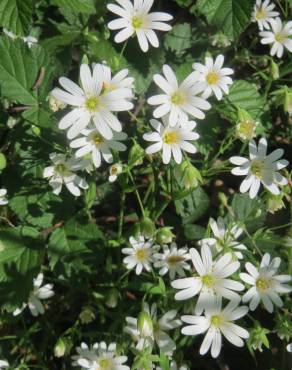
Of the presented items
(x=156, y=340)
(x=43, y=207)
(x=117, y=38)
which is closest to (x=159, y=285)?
(x=156, y=340)

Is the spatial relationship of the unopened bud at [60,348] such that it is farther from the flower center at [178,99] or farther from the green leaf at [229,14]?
the green leaf at [229,14]

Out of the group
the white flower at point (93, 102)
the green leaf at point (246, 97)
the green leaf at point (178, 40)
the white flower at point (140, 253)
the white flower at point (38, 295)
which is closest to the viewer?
the white flower at point (93, 102)

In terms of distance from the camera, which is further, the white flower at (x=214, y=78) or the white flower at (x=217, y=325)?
the white flower at (x=214, y=78)

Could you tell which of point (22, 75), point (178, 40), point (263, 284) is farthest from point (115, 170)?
point (178, 40)

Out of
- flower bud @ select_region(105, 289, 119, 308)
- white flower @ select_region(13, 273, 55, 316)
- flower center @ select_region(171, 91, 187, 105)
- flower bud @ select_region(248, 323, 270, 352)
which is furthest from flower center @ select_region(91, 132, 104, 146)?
flower bud @ select_region(248, 323, 270, 352)

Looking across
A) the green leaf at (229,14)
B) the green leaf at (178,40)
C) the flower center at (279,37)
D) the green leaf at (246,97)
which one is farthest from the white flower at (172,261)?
the flower center at (279,37)

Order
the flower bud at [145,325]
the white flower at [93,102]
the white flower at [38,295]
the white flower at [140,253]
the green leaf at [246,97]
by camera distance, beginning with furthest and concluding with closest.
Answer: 1. the green leaf at [246,97]
2. the white flower at [38,295]
3. the white flower at [140,253]
4. the flower bud at [145,325]
5. the white flower at [93,102]

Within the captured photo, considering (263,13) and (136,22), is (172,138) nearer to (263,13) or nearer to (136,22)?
(136,22)
